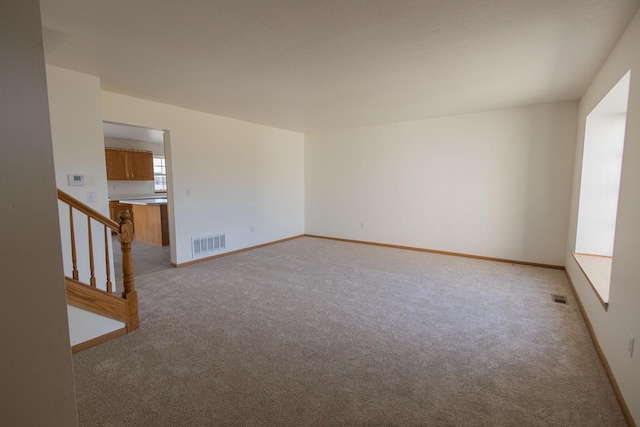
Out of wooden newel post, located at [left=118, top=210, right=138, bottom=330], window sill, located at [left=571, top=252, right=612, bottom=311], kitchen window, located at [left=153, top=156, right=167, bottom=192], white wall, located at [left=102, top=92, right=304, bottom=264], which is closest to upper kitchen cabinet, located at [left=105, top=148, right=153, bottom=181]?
kitchen window, located at [left=153, top=156, right=167, bottom=192]

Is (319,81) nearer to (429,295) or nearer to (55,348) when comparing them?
(429,295)

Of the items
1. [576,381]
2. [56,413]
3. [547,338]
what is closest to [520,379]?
[576,381]

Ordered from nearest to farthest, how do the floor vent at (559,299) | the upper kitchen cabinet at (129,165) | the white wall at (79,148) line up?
the white wall at (79,148) → the floor vent at (559,299) → the upper kitchen cabinet at (129,165)

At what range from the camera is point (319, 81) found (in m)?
3.24

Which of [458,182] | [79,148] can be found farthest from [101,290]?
[458,182]

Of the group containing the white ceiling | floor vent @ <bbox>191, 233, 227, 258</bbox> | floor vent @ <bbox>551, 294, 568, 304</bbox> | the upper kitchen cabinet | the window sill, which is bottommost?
floor vent @ <bbox>551, 294, 568, 304</bbox>

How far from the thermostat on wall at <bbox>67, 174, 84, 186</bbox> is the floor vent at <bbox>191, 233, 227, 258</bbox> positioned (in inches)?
71.1

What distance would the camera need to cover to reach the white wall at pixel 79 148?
2.92m

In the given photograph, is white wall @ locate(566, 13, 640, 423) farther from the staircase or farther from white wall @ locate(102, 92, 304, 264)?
white wall @ locate(102, 92, 304, 264)

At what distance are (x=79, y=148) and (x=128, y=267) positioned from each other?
1.52 metres

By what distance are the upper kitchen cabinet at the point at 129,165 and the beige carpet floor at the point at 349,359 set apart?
4.42m

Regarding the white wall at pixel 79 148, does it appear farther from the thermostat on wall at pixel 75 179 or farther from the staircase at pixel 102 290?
the staircase at pixel 102 290

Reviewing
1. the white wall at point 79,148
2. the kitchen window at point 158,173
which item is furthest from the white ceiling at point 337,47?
the kitchen window at point 158,173

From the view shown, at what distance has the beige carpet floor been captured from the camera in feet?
5.63
